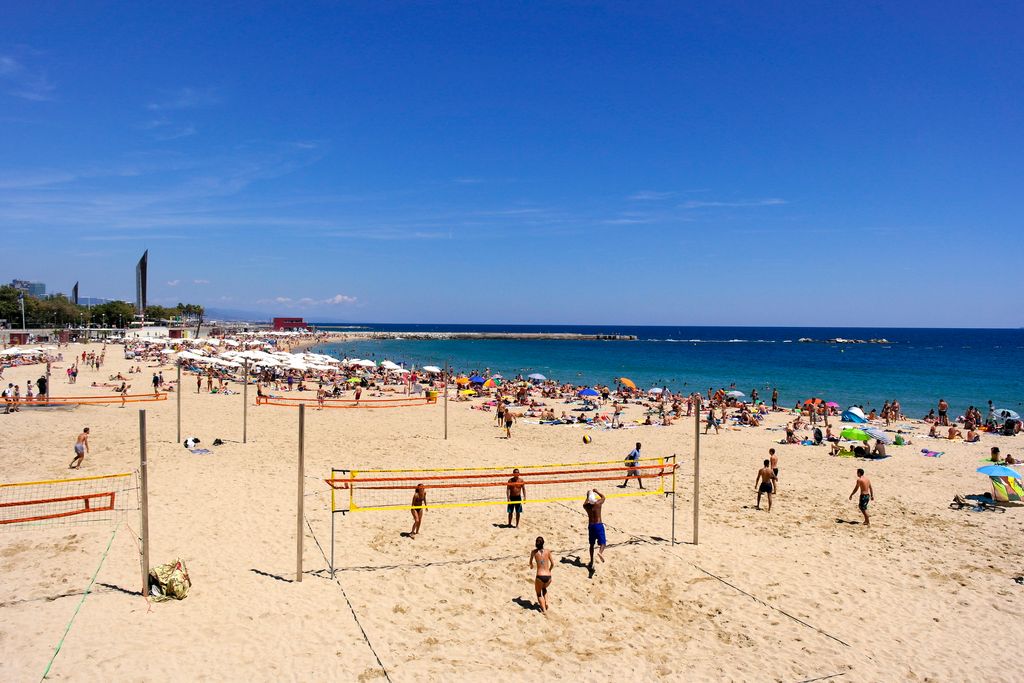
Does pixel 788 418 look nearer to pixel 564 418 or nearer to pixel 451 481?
pixel 564 418

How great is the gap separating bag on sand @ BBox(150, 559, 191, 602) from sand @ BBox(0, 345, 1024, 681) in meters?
0.14

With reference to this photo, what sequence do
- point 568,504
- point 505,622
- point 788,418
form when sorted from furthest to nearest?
point 788,418
point 568,504
point 505,622

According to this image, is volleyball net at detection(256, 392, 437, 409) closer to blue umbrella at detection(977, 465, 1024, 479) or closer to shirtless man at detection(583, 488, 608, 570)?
shirtless man at detection(583, 488, 608, 570)

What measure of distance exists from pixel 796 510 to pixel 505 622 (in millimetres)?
7156

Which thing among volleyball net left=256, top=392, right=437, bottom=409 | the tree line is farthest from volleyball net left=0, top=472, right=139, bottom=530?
the tree line

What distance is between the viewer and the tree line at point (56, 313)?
218ft

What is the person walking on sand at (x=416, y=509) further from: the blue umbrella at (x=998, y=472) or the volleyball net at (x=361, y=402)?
the volleyball net at (x=361, y=402)

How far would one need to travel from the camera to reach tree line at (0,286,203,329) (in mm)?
66312

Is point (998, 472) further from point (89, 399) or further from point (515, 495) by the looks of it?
point (89, 399)

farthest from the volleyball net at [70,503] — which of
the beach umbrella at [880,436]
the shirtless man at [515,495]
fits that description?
the beach umbrella at [880,436]

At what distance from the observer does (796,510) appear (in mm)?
11625

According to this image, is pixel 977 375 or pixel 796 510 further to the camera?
pixel 977 375

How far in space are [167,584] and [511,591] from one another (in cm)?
404

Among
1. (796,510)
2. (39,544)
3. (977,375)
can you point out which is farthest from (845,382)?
(39,544)
